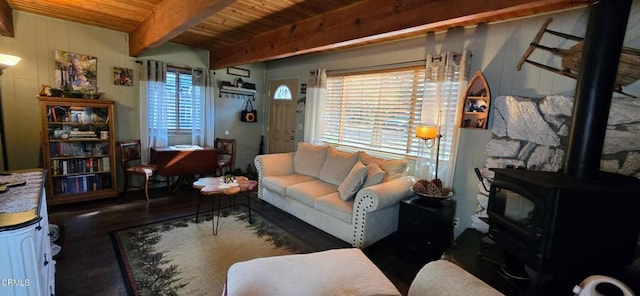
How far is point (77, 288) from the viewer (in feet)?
6.47

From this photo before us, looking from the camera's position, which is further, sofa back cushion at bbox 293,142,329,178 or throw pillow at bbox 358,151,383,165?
sofa back cushion at bbox 293,142,329,178

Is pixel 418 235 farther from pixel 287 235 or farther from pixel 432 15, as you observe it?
pixel 432 15

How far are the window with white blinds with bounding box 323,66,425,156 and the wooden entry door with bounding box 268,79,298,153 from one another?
2.56ft

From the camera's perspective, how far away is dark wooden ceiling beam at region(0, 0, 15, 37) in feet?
8.82

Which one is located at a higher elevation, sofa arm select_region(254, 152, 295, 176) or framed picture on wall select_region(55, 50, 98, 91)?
framed picture on wall select_region(55, 50, 98, 91)

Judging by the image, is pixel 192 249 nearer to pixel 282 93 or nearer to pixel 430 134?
pixel 430 134

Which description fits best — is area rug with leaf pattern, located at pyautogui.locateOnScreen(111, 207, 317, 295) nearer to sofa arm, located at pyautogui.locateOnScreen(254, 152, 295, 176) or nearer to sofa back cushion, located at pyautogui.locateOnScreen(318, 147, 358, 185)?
sofa arm, located at pyautogui.locateOnScreen(254, 152, 295, 176)

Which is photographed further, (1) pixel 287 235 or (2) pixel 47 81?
(2) pixel 47 81

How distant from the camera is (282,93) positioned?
17.0 ft

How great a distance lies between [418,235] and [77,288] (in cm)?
269

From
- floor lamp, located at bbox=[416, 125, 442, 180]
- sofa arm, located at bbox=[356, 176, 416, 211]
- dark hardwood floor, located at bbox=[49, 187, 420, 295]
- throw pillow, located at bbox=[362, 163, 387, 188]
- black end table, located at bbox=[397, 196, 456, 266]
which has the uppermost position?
floor lamp, located at bbox=[416, 125, 442, 180]

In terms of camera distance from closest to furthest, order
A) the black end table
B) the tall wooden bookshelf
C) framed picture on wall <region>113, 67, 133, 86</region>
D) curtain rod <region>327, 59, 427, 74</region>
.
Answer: the black end table
curtain rod <region>327, 59, 427, 74</region>
the tall wooden bookshelf
framed picture on wall <region>113, 67, 133, 86</region>

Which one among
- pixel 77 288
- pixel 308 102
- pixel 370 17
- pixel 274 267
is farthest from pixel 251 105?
pixel 274 267

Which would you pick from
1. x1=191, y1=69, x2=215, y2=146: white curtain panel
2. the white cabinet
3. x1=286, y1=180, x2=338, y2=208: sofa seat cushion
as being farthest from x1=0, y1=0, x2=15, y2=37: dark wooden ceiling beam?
x1=286, y1=180, x2=338, y2=208: sofa seat cushion
